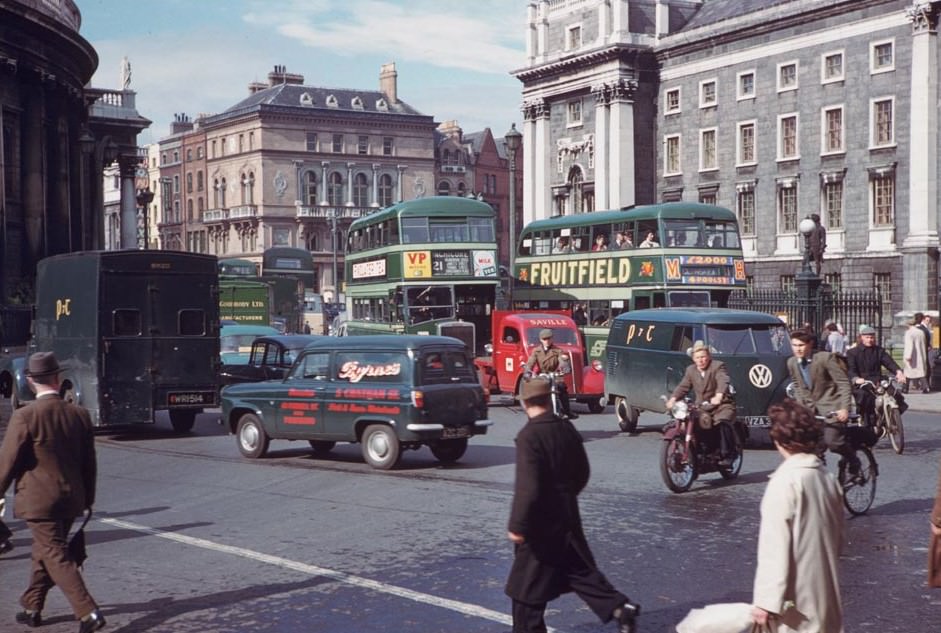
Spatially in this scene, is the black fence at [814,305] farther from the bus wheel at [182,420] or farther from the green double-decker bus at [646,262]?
the bus wheel at [182,420]

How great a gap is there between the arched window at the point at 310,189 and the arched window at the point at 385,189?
6114mm

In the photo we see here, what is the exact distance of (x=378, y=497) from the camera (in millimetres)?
14117

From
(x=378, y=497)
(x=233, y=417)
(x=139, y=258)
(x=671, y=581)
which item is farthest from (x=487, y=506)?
(x=139, y=258)

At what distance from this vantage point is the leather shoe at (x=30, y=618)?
8289 mm

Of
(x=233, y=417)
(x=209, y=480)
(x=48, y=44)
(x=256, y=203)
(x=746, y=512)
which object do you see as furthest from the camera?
(x=256, y=203)

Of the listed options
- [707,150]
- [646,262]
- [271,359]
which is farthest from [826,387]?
[707,150]

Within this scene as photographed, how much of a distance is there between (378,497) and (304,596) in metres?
4.94

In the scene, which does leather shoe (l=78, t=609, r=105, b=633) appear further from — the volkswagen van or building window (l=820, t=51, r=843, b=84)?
building window (l=820, t=51, r=843, b=84)

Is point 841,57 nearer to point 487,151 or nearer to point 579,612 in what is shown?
point 579,612

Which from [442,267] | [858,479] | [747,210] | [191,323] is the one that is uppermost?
[747,210]

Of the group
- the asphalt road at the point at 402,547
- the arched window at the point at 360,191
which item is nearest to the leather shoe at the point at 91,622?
the asphalt road at the point at 402,547

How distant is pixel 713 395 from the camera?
14.8 m

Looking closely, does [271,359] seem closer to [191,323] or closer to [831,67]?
[191,323]

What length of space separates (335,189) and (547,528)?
337 ft
